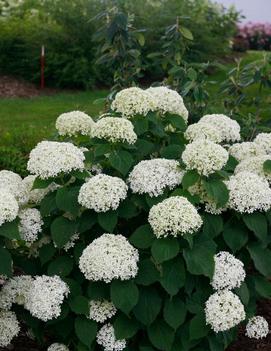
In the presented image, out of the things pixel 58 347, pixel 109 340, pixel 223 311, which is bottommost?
pixel 58 347

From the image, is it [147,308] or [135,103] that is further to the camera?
[135,103]

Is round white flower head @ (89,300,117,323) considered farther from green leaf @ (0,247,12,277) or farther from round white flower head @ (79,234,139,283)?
green leaf @ (0,247,12,277)

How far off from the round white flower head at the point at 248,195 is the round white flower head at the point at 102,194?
0.50 metres

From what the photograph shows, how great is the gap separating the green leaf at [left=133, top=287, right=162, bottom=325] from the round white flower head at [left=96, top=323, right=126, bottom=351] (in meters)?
0.16

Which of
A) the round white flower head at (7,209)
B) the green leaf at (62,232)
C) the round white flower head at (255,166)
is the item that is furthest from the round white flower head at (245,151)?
the round white flower head at (7,209)

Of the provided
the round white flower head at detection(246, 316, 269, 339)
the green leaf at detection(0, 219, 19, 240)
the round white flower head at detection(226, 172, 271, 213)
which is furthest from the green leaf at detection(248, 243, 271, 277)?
the green leaf at detection(0, 219, 19, 240)

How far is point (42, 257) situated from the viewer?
3.41 metres

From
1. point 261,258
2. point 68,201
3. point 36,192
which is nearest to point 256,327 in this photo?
point 261,258

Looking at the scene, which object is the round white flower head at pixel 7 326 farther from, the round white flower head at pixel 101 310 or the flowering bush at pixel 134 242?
the round white flower head at pixel 101 310

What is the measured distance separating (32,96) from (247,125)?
8616mm

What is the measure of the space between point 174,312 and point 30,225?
781mm

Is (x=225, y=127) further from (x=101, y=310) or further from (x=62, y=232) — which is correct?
(x=101, y=310)

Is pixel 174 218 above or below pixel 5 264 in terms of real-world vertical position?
above

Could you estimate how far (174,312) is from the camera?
3.17 m
